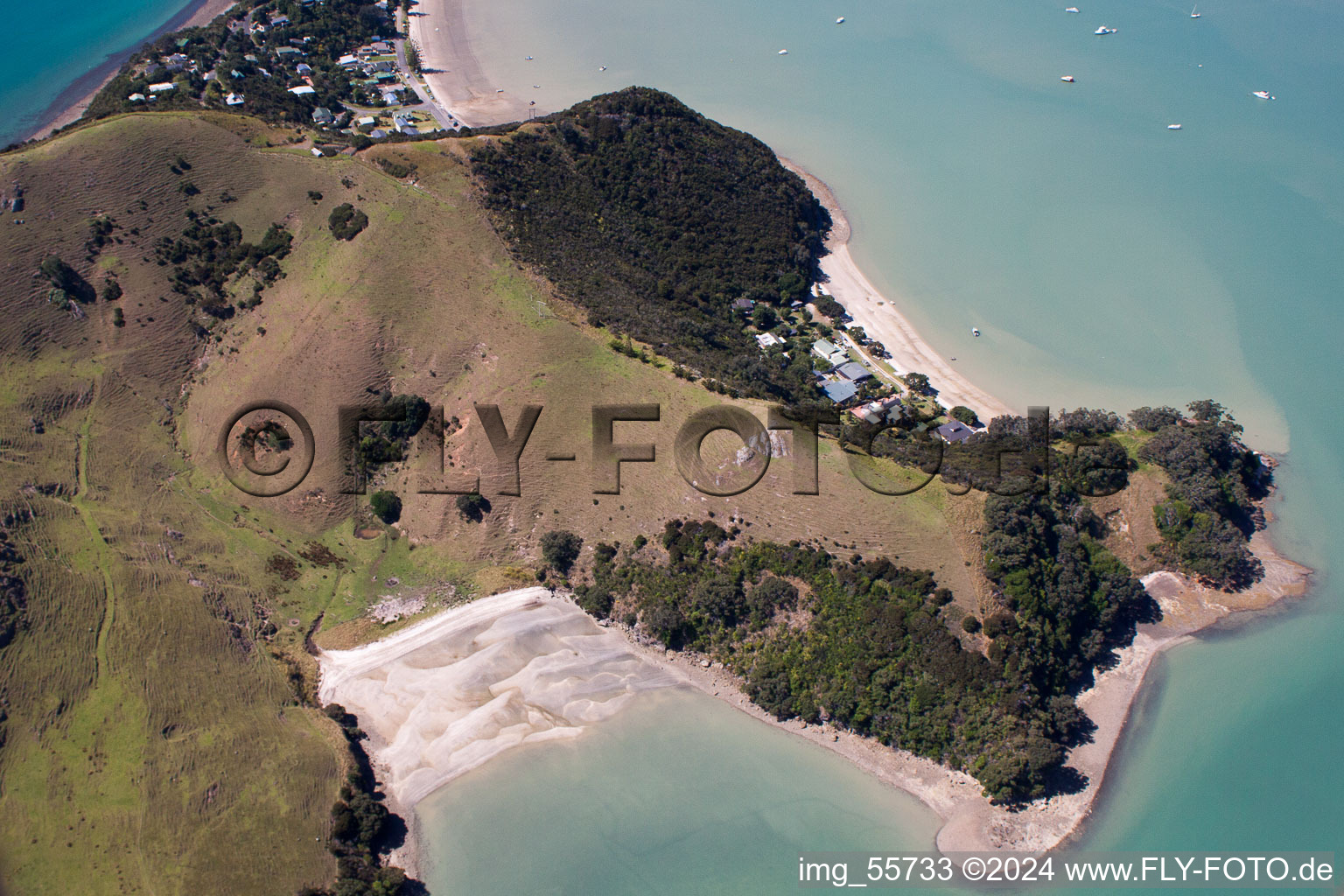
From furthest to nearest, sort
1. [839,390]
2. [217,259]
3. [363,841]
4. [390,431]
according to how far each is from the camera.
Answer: [839,390], [217,259], [390,431], [363,841]

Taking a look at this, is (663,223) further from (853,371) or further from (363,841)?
(363,841)

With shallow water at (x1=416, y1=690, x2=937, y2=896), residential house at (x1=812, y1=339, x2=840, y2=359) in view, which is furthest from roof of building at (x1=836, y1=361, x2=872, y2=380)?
shallow water at (x1=416, y1=690, x2=937, y2=896)

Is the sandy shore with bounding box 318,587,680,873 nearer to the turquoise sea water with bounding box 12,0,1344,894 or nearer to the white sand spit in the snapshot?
the white sand spit

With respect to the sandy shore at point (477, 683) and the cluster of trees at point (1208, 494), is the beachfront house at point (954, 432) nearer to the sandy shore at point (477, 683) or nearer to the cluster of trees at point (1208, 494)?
the cluster of trees at point (1208, 494)

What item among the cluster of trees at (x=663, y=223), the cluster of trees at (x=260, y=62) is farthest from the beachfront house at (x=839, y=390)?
the cluster of trees at (x=260, y=62)

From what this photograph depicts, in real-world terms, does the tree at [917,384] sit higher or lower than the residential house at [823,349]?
lower

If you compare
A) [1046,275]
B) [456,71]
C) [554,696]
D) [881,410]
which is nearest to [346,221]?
[554,696]
